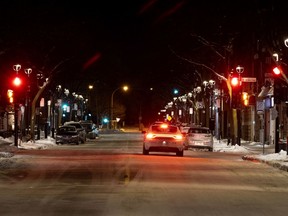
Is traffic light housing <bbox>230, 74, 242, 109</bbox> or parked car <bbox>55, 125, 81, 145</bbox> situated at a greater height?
traffic light housing <bbox>230, 74, 242, 109</bbox>

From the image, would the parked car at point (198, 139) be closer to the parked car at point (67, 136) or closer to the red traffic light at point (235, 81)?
the red traffic light at point (235, 81)

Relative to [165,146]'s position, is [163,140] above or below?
above

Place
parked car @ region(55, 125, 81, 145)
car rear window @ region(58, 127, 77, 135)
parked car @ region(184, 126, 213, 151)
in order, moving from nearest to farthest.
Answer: parked car @ region(184, 126, 213, 151) < parked car @ region(55, 125, 81, 145) < car rear window @ region(58, 127, 77, 135)

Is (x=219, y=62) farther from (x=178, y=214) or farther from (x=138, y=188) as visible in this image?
(x=178, y=214)

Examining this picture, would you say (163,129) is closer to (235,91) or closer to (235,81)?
(235,81)

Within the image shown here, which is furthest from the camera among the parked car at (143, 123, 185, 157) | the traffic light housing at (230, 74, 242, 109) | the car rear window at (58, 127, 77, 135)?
the car rear window at (58, 127, 77, 135)

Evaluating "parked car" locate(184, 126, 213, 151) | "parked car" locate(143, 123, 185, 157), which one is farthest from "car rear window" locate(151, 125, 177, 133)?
"parked car" locate(184, 126, 213, 151)

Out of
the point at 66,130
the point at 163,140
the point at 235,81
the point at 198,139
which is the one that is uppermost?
the point at 235,81

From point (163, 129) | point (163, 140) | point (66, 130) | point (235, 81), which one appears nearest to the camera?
point (163, 140)

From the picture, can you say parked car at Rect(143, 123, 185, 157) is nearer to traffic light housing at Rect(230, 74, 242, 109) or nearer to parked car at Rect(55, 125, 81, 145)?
traffic light housing at Rect(230, 74, 242, 109)

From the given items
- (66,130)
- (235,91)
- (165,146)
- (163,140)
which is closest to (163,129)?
(163,140)

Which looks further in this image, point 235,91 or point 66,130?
point 66,130

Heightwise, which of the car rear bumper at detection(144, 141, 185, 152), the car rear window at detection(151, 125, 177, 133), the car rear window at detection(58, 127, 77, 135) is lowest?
the car rear bumper at detection(144, 141, 185, 152)

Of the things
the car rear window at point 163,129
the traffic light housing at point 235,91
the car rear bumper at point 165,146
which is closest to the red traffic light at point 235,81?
the traffic light housing at point 235,91
